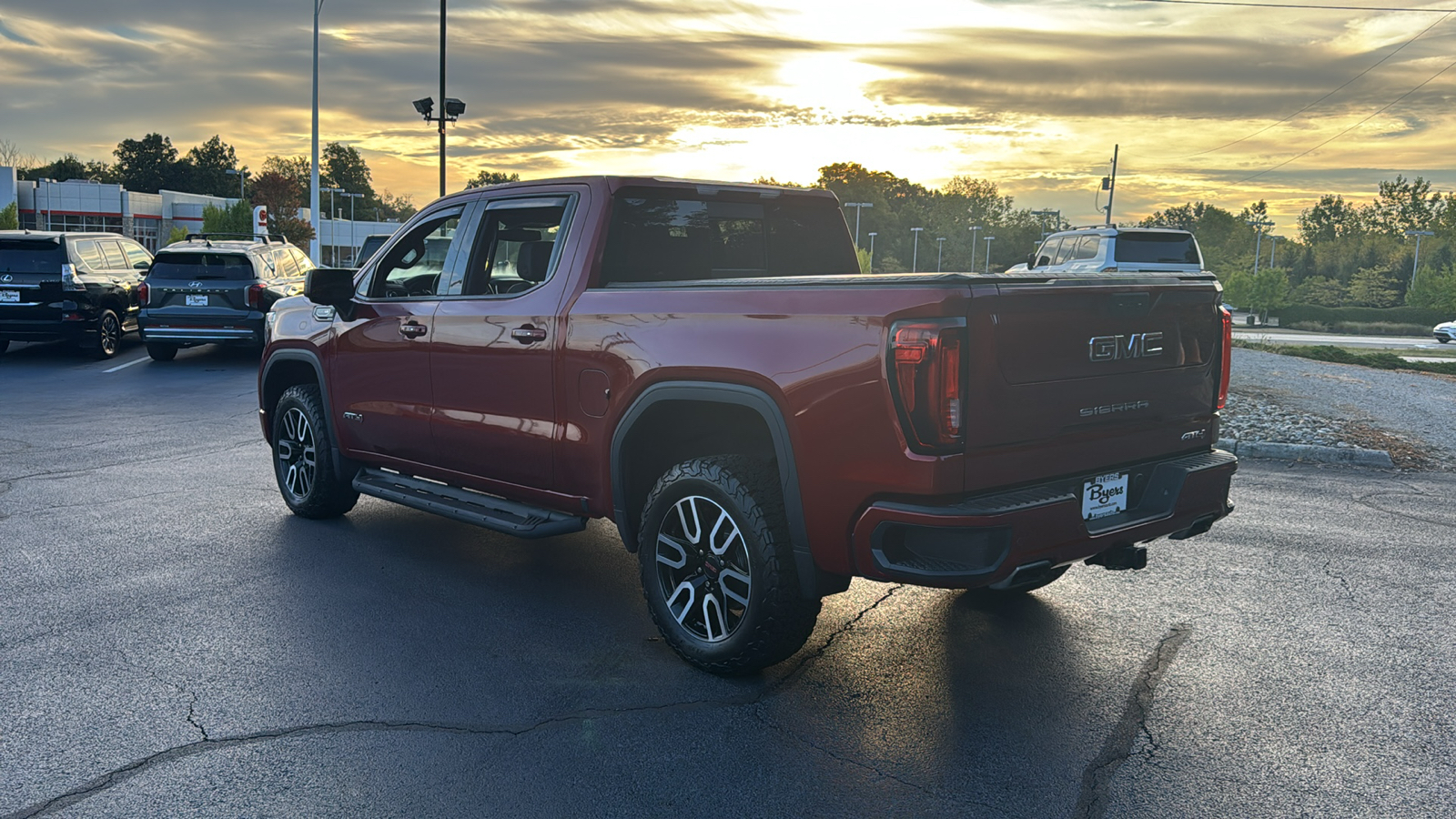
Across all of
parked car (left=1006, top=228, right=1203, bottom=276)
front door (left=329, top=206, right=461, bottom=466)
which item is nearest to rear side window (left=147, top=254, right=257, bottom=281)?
front door (left=329, top=206, right=461, bottom=466)

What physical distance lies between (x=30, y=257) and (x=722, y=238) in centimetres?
1418

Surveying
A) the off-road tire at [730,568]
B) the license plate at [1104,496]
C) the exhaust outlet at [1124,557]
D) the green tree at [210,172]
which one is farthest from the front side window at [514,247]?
the green tree at [210,172]

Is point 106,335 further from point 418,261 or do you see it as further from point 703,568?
point 703,568

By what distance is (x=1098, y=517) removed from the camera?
3.98 meters

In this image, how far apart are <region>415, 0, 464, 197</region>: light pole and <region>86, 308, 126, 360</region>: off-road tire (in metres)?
11.8

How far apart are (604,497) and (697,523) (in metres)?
0.62

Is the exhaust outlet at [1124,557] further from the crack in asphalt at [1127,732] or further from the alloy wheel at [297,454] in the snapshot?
the alloy wheel at [297,454]

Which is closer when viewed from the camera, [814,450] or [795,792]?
[795,792]

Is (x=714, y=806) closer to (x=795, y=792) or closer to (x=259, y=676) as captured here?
(x=795, y=792)

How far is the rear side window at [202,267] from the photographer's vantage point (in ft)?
51.2

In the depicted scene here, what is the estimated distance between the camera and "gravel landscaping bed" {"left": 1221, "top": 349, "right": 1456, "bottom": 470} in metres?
10.0

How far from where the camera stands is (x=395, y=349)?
588 cm

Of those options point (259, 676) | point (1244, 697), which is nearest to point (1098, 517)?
point (1244, 697)

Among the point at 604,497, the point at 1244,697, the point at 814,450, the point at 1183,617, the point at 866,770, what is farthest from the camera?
the point at 1183,617
